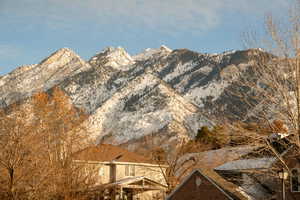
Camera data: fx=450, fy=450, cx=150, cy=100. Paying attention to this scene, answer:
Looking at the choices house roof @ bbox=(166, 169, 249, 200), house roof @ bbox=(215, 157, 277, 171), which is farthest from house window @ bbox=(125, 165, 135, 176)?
house roof @ bbox=(166, 169, 249, 200)

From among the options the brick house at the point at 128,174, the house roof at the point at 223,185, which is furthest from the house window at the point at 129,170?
the house roof at the point at 223,185

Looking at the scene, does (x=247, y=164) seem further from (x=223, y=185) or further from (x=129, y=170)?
(x=129, y=170)

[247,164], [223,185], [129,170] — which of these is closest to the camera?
[247,164]

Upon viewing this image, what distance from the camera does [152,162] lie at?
51.7 metres

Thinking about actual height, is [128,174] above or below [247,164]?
below

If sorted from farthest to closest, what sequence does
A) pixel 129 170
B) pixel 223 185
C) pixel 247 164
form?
pixel 129 170
pixel 223 185
pixel 247 164

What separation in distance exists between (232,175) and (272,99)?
52.5 feet

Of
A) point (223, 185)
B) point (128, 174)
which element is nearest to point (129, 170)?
point (128, 174)

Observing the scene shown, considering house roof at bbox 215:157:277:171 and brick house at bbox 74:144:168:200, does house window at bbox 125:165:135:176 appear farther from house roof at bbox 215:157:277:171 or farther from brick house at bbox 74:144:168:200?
house roof at bbox 215:157:277:171

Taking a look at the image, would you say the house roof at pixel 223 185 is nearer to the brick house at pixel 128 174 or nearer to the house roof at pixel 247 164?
the house roof at pixel 247 164

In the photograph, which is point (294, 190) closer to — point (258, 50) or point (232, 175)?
point (232, 175)

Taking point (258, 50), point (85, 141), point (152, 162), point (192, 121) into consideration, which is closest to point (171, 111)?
point (192, 121)

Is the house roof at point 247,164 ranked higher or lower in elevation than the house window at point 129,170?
higher

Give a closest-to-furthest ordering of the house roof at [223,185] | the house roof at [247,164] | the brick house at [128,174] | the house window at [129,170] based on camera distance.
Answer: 1. the house roof at [247,164]
2. the house roof at [223,185]
3. the brick house at [128,174]
4. the house window at [129,170]
